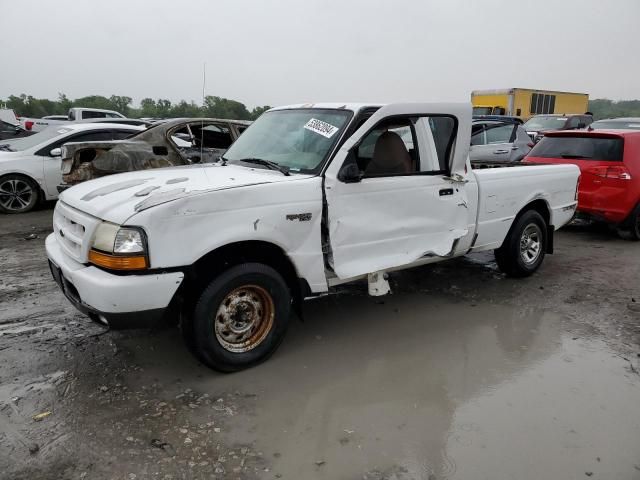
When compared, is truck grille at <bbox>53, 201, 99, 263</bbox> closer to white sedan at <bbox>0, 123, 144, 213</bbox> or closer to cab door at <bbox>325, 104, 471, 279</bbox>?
cab door at <bbox>325, 104, 471, 279</bbox>

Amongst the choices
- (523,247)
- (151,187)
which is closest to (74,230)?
(151,187)

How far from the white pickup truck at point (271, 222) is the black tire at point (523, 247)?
695 mm

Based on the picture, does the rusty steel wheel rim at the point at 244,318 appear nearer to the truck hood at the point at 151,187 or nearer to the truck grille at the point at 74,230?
the truck hood at the point at 151,187

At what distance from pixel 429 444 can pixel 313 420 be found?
0.70 metres

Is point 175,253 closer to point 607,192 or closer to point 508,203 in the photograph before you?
point 508,203

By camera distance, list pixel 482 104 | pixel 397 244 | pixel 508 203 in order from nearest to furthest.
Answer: pixel 397 244 < pixel 508 203 < pixel 482 104

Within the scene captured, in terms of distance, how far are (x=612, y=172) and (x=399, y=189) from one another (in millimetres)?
4723

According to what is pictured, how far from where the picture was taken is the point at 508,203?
525 cm

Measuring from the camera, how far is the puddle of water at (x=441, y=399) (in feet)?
8.98

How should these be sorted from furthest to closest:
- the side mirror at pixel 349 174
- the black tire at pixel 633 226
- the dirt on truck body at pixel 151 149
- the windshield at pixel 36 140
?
the windshield at pixel 36 140
the black tire at pixel 633 226
the dirt on truck body at pixel 151 149
the side mirror at pixel 349 174

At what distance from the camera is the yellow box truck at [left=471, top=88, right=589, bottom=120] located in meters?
22.9

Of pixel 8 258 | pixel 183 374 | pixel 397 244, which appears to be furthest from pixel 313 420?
pixel 8 258

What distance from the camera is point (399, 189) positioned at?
4098 millimetres

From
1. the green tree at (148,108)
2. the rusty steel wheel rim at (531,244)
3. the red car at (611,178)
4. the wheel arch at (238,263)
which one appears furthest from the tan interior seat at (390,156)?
the green tree at (148,108)
